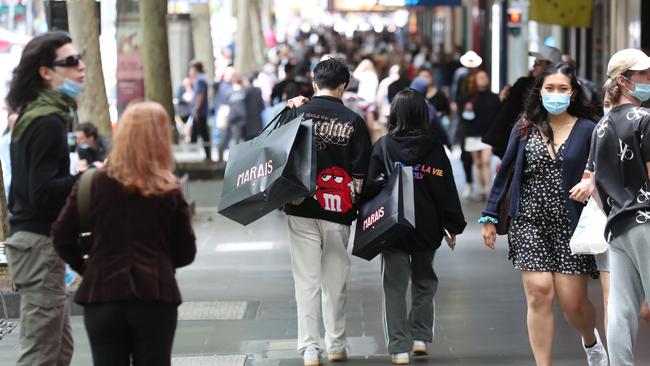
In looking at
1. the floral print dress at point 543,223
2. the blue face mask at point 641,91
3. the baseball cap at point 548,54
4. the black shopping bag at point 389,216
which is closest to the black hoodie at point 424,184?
the black shopping bag at point 389,216

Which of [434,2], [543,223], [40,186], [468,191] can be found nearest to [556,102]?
[543,223]

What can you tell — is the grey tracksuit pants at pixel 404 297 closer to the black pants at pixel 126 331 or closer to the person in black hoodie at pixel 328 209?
the person in black hoodie at pixel 328 209

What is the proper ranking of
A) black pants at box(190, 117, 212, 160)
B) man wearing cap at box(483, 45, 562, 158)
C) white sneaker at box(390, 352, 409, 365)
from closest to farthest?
white sneaker at box(390, 352, 409, 365)
man wearing cap at box(483, 45, 562, 158)
black pants at box(190, 117, 212, 160)

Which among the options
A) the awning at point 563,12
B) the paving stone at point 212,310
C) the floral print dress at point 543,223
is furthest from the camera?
the awning at point 563,12

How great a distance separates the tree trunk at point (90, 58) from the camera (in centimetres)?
1593

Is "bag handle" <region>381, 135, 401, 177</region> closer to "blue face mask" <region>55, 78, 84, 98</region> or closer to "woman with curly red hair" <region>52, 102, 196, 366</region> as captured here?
"blue face mask" <region>55, 78, 84, 98</region>

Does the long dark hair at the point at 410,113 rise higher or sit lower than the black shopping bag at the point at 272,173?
higher

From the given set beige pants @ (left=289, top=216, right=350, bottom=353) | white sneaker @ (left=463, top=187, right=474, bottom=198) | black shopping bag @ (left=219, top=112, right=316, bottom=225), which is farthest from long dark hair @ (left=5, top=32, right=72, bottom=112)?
white sneaker @ (left=463, top=187, right=474, bottom=198)

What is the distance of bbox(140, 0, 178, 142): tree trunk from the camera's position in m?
22.1

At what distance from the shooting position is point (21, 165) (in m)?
6.10

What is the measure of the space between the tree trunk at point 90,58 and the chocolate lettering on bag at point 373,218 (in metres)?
8.00

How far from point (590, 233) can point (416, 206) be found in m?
1.53

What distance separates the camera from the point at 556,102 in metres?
7.68

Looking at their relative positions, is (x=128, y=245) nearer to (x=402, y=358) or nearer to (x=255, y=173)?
(x=255, y=173)
